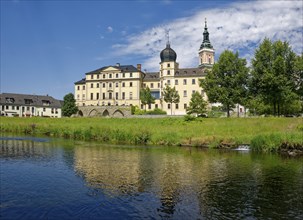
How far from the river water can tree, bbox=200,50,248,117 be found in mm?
29234

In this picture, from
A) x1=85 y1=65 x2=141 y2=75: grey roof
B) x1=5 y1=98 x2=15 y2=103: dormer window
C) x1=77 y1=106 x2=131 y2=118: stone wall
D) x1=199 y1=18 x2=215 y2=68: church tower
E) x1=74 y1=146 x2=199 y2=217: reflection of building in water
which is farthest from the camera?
x1=199 y1=18 x2=215 y2=68: church tower

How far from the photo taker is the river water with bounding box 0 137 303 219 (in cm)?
1255

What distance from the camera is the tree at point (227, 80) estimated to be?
55.4m

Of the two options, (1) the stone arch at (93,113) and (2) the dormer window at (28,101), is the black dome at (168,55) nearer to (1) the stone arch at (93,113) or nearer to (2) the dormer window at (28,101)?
(1) the stone arch at (93,113)

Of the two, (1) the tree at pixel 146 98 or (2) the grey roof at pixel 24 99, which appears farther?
(2) the grey roof at pixel 24 99

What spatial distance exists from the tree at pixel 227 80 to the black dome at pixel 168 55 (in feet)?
112

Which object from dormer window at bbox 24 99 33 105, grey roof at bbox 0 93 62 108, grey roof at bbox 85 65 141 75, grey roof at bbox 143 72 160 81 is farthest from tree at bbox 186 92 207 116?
dormer window at bbox 24 99 33 105

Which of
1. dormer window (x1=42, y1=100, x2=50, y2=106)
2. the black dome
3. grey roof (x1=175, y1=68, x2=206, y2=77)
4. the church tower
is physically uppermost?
the church tower

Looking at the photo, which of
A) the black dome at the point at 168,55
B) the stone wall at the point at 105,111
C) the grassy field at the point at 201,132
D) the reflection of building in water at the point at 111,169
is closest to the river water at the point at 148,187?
the reflection of building in water at the point at 111,169

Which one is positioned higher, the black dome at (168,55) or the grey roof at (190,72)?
the black dome at (168,55)

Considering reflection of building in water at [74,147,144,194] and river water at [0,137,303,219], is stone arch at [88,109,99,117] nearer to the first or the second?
reflection of building in water at [74,147,144,194]

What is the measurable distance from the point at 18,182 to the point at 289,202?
14.0m

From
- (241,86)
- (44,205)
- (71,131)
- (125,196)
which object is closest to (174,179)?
(125,196)

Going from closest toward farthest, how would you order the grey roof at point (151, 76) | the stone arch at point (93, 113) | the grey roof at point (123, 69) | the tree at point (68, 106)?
the tree at point (68, 106)
the stone arch at point (93, 113)
the grey roof at point (123, 69)
the grey roof at point (151, 76)
